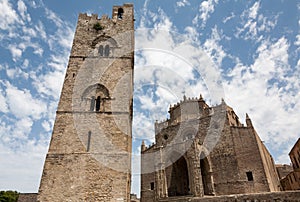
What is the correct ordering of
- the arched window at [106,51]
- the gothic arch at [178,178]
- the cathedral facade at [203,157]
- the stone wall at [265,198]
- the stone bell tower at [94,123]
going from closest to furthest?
the stone bell tower at [94,123]
the stone wall at [265,198]
the arched window at [106,51]
the cathedral facade at [203,157]
the gothic arch at [178,178]

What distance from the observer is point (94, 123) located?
41.5 ft

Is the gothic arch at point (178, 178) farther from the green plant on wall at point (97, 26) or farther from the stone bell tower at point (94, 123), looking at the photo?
the green plant on wall at point (97, 26)

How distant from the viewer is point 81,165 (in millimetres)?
11367

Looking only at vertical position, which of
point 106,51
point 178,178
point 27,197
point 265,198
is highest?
point 106,51

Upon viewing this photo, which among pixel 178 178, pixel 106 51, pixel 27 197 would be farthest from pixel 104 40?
pixel 27 197

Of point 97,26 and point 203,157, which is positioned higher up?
point 97,26

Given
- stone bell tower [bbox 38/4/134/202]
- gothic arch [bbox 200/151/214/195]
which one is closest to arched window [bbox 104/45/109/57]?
stone bell tower [bbox 38/4/134/202]

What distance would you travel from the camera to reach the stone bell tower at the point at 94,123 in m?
10.9

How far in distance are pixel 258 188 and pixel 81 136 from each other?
1809cm

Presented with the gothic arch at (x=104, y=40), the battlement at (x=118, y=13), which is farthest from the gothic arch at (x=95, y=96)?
the battlement at (x=118, y=13)

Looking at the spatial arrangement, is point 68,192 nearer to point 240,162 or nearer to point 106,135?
point 106,135

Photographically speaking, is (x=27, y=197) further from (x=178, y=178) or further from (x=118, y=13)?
(x=118, y=13)

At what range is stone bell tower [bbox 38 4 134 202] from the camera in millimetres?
10898

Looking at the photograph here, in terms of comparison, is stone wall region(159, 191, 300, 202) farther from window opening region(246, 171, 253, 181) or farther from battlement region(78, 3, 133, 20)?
battlement region(78, 3, 133, 20)
